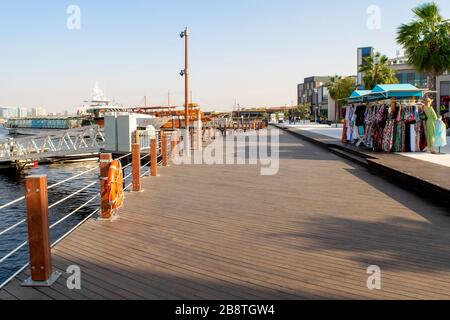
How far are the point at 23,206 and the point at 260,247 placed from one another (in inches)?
495

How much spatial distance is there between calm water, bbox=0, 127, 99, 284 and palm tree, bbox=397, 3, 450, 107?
62.2 feet

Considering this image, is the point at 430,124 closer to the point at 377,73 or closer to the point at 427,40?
the point at 427,40

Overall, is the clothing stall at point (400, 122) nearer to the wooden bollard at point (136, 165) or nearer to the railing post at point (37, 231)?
the wooden bollard at point (136, 165)

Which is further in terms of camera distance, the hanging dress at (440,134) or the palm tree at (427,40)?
the palm tree at (427,40)

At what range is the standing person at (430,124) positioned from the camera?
513 inches

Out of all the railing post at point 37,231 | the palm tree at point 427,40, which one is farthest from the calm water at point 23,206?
the palm tree at point 427,40

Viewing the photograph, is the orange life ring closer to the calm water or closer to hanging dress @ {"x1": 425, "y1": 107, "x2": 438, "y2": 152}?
the calm water

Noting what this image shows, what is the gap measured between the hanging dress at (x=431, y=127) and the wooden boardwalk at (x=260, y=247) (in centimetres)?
626

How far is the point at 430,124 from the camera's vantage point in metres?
13.3

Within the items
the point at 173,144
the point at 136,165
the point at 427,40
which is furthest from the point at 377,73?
the point at 136,165

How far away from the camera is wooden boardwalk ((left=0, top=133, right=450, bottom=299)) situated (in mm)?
3465

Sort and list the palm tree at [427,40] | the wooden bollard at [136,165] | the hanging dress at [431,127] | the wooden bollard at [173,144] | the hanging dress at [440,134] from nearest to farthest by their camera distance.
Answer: the wooden bollard at [136,165] < the hanging dress at [431,127] < the hanging dress at [440,134] < the wooden bollard at [173,144] < the palm tree at [427,40]

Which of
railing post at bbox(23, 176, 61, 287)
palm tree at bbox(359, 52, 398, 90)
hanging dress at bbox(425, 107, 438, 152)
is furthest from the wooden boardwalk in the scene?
palm tree at bbox(359, 52, 398, 90)
